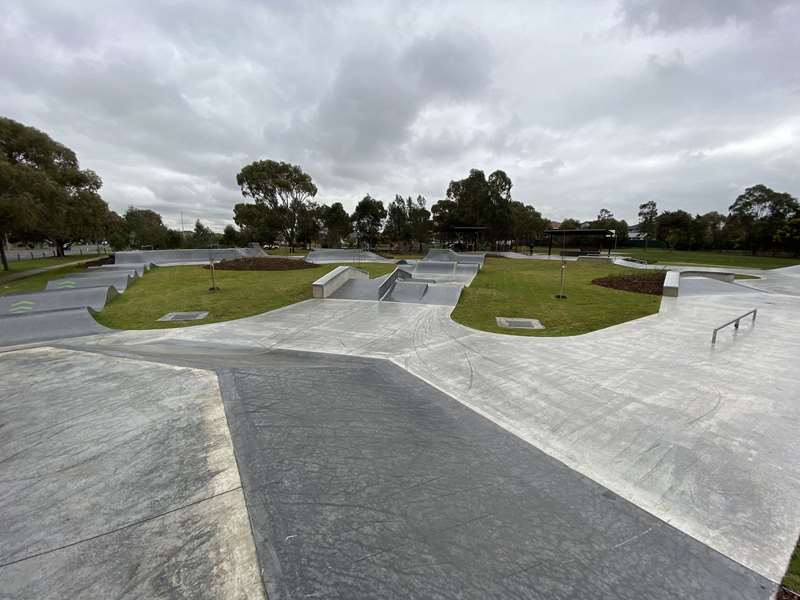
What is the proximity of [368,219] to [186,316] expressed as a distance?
45.2m

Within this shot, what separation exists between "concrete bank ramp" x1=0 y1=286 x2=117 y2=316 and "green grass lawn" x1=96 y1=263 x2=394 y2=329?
46 centimetres

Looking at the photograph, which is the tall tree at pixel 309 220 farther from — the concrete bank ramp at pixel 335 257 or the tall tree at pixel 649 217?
the tall tree at pixel 649 217

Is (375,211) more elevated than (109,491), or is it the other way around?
(375,211)

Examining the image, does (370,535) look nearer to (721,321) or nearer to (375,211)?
(721,321)

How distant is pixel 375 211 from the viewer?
5266 cm

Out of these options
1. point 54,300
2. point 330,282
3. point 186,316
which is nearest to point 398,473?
point 186,316

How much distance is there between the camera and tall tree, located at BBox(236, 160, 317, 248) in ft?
151

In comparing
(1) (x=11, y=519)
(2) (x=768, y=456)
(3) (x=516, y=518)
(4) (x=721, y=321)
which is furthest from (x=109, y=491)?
(4) (x=721, y=321)

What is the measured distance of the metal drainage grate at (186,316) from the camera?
10113 mm

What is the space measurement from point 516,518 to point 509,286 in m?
14.8

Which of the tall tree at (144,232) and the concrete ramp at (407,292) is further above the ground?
the tall tree at (144,232)

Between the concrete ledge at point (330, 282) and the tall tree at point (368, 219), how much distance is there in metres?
37.4

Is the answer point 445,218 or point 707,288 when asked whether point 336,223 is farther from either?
point 707,288

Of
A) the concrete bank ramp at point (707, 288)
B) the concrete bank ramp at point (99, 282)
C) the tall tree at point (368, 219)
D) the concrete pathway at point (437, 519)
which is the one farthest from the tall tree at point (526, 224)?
the concrete pathway at point (437, 519)
